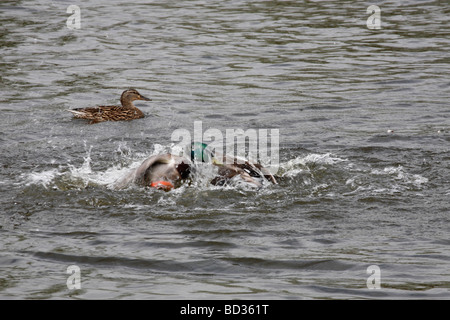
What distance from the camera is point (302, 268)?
18.9 ft

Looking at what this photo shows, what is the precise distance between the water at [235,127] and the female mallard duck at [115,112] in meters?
0.20

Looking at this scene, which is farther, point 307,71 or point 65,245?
point 307,71

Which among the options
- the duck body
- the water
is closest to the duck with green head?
the duck body

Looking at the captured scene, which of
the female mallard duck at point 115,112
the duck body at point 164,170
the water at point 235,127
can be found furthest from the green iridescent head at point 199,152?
the female mallard duck at point 115,112

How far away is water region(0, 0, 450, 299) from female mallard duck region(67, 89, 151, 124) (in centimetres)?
20

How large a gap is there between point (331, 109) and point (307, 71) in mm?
2549

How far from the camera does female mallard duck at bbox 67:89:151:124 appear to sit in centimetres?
1130

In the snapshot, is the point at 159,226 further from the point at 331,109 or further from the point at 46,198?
the point at 331,109

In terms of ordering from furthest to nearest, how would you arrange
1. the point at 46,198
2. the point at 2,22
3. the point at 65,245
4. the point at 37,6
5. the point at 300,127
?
the point at 37,6, the point at 2,22, the point at 300,127, the point at 46,198, the point at 65,245

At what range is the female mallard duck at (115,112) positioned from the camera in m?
11.3

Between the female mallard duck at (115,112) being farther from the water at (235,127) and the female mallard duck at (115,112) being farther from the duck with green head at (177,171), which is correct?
the duck with green head at (177,171)

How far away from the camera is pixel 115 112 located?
1162cm

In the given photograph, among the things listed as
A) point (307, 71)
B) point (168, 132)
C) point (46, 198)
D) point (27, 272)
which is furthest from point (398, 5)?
point (27, 272)
